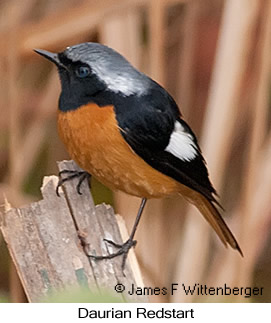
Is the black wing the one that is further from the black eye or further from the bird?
the black eye

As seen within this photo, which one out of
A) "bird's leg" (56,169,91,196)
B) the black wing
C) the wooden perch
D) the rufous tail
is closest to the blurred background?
the rufous tail

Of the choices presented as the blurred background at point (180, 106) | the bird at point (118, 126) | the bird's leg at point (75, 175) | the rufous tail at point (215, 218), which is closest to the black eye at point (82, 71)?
the bird at point (118, 126)

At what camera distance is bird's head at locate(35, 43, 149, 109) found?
2.50 m

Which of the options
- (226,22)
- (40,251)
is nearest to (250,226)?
(226,22)

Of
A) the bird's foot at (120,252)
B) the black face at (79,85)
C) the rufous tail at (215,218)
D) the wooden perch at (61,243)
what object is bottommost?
the rufous tail at (215,218)

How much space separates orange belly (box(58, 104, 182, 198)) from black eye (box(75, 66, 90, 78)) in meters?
0.09

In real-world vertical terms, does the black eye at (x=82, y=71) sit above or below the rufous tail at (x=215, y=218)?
above

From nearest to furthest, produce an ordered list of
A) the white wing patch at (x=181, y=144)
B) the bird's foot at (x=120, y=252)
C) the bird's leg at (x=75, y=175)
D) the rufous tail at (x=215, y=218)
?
the bird's foot at (x=120, y=252), the bird's leg at (x=75, y=175), the white wing patch at (x=181, y=144), the rufous tail at (x=215, y=218)

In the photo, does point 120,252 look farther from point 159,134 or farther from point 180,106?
point 180,106

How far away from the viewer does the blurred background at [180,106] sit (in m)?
2.96

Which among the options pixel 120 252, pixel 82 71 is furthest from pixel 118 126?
pixel 120 252

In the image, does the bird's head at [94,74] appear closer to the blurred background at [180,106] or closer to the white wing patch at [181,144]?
the white wing patch at [181,144]
